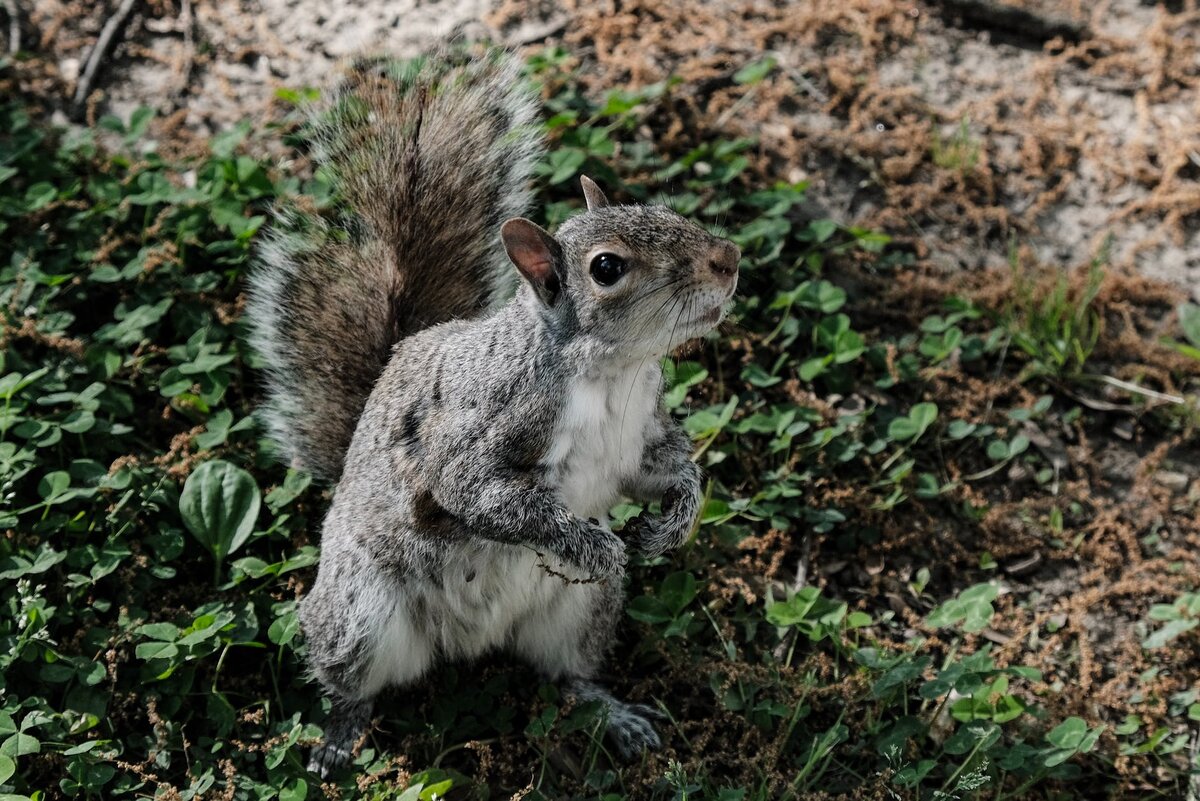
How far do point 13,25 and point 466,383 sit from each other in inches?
94.3

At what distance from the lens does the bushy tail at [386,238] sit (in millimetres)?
2686

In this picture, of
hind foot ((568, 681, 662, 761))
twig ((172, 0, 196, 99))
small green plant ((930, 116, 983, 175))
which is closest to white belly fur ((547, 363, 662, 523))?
hind foot ((568, 681, 662, 761))

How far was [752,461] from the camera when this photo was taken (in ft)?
10.2

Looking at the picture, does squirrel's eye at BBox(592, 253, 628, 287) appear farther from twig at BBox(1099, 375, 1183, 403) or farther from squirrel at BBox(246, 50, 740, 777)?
twig at BBox(1099, 375, 1183, 403)

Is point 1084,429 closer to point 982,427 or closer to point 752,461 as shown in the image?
point 982,427

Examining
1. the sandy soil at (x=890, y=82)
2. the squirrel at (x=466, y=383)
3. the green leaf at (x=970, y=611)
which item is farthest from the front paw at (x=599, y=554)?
the sandy soil at (x=890, y=82)

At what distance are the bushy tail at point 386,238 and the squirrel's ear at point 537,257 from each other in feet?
1.60

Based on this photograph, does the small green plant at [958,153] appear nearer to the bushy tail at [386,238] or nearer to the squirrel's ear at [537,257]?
the bushy tail at [386,238]

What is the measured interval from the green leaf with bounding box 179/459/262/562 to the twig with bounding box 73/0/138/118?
1.45 metres

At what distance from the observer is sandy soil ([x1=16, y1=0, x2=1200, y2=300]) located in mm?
3619

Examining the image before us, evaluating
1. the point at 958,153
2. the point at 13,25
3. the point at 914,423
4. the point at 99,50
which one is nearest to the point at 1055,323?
the point at 914,423

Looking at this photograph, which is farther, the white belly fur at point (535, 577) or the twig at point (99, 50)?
the twig at point (99, 50)

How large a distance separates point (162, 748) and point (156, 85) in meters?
2.12

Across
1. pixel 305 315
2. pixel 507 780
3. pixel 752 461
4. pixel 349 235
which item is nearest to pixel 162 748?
pixel 507 780
